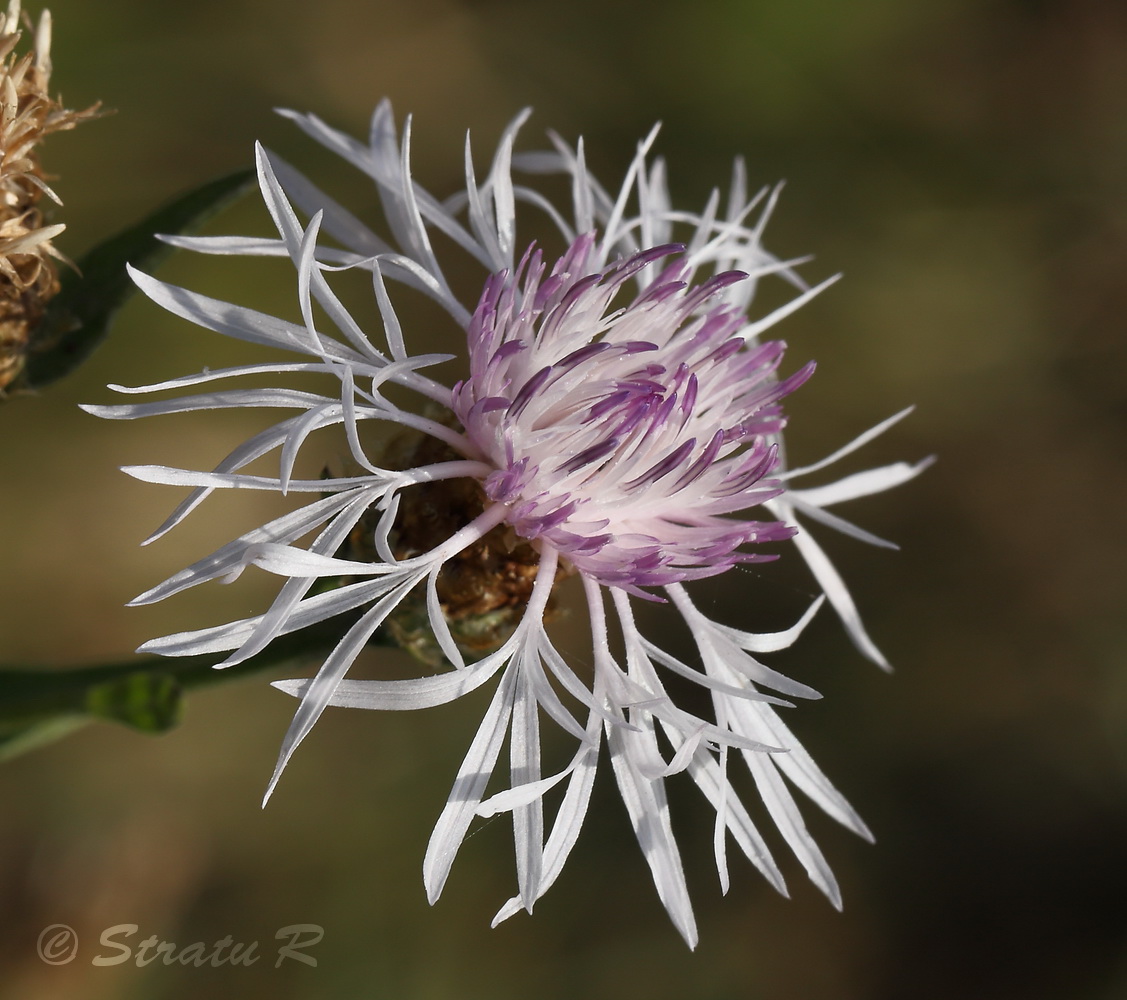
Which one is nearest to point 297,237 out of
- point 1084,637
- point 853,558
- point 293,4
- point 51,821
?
point 51,821

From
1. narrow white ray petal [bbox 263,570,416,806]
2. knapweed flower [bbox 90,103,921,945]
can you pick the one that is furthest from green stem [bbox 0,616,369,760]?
narrow white ray petal [bbox 263,570,416,806]

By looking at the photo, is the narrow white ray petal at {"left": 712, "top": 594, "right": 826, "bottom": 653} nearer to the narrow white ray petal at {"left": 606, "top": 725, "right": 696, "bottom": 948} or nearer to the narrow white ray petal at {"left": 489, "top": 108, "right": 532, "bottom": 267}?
the narrow white ray petal at {"left": 606, "top": 725, "right": 696, "bottom": 948}

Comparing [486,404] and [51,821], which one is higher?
[486,404]

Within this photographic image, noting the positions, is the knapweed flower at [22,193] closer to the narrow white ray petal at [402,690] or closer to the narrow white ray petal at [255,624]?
the narrow white ray petal at [255,624]

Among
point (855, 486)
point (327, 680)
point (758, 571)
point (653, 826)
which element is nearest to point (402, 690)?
point (327, 680)

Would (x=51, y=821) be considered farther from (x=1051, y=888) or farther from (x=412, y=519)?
(x=1051, y=888)

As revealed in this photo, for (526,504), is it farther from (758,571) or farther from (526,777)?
(758,571)

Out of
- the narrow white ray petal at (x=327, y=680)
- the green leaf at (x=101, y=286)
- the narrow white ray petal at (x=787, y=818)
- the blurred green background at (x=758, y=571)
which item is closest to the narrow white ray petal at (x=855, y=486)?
the narrow white ray petal at (x=787, y=818)
